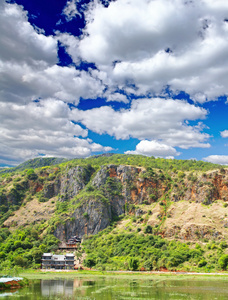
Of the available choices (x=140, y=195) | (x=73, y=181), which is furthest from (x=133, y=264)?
(x=73, y=181)

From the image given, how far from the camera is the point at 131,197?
507 ft

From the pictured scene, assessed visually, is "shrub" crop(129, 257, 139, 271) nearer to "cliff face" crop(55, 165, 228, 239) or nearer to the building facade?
the building facade

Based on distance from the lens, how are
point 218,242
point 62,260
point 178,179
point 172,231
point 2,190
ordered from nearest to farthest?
point 218,242
point 62,260
point 172,231
point 178,179
point 2,190

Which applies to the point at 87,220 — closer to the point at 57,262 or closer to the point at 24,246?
the point at 24,246

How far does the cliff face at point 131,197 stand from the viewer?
11744 centimetres

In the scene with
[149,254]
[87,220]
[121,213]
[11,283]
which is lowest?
[149,254]

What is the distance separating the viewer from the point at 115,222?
146 metres

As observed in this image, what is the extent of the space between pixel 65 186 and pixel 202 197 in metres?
80.8

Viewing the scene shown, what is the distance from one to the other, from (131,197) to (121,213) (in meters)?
10.3

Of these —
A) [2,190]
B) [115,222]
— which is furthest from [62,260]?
[2,190]

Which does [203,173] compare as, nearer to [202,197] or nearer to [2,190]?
[202,197]

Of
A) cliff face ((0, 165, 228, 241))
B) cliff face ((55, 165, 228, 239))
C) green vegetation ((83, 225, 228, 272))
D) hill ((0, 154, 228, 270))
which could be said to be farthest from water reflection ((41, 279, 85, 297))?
cliff face ((0, 165, 228, 241))

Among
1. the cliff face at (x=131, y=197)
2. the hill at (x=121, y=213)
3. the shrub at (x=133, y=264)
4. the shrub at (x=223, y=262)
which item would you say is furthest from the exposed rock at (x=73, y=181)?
the shrub at (x=223, y=262)

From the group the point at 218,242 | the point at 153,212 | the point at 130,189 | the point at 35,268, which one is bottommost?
the point at 35,268
